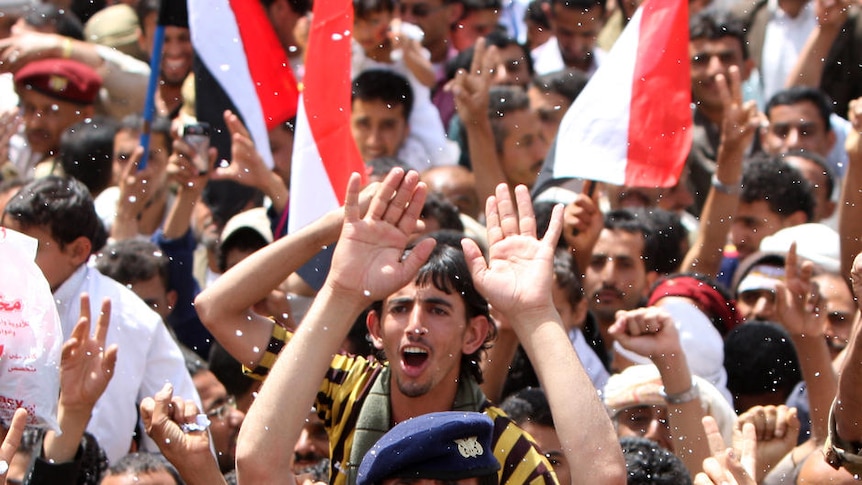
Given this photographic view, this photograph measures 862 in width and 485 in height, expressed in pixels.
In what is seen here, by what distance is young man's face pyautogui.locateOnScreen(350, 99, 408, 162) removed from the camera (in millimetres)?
7859

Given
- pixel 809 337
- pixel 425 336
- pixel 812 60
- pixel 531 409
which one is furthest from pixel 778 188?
pixel 425 336

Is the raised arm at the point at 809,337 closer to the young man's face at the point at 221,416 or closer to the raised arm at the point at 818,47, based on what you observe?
the young man's face at the point at 221,416

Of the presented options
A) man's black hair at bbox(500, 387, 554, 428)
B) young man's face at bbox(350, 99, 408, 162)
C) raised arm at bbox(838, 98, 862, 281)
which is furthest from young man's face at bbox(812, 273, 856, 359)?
young man's face at bbox(350, 99, 408, 162)

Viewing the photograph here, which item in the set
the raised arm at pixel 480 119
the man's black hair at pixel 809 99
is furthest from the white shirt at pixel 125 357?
the man's black hair at pixel 809 99

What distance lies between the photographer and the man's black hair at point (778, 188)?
7187 mm

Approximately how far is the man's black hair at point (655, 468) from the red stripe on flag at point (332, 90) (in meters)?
1.58

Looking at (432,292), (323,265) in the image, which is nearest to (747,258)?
(323,265)

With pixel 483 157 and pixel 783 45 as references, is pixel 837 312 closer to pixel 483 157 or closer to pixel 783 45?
pixel 483 157

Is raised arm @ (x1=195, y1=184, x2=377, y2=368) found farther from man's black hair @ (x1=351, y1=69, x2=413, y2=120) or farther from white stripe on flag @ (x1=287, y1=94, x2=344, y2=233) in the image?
man's black hair @ (x1=351, y1=69, x2=413, y2=120)

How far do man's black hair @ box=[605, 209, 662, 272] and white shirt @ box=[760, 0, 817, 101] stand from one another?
2046mm

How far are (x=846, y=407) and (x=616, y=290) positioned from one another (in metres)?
2.73

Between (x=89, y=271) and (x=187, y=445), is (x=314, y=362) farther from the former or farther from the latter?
(x=89, y=271)

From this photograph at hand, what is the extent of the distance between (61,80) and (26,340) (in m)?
3.92

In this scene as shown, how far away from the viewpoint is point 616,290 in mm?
6773
